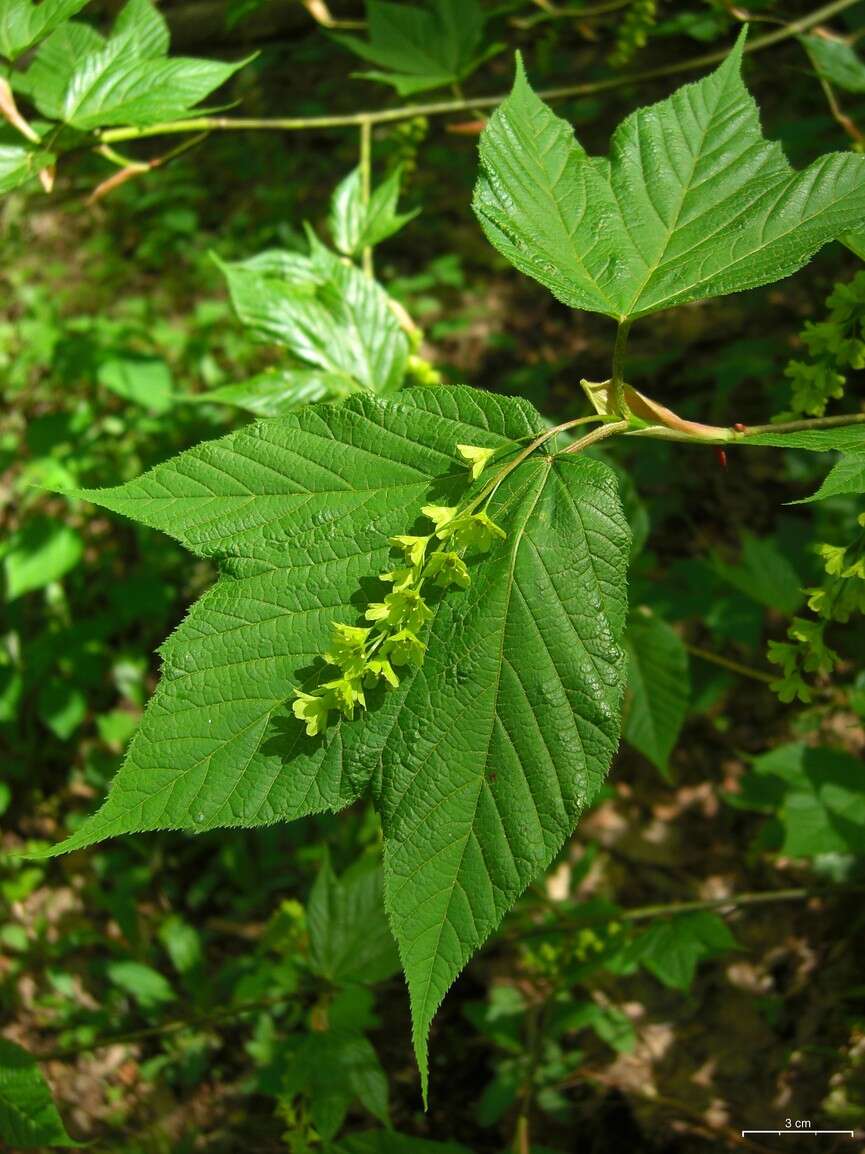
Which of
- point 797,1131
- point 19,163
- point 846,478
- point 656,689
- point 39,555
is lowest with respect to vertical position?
point 797,1131

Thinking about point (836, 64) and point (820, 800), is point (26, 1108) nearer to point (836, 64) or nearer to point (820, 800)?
point (820, 800)

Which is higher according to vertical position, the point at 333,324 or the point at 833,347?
the point at 333,324

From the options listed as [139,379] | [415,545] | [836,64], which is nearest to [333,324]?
[415,545]

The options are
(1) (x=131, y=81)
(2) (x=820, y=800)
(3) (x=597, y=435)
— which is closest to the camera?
(3) (x=597, y=435)

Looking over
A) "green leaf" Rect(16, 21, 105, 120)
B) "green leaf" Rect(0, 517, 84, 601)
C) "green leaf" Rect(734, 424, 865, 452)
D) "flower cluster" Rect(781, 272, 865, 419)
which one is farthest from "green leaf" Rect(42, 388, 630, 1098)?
"green leaf" Rect(0, 517, 84, 601)

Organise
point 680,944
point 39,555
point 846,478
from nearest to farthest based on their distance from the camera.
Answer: point 846,478
point 680,944
point 39,555

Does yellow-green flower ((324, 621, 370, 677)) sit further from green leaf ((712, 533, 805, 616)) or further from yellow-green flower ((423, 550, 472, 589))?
green leaf ((712, 533, 805, 616))
